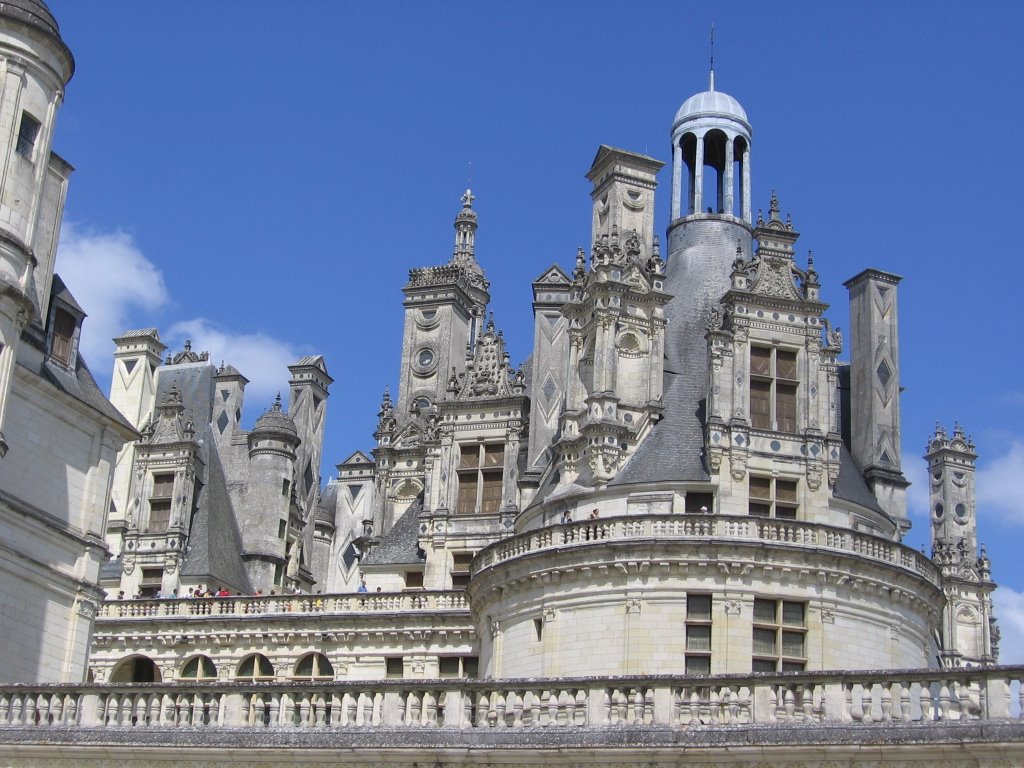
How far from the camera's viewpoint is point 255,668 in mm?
36750

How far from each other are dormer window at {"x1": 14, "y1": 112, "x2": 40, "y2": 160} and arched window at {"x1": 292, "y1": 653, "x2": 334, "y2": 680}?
575 inches

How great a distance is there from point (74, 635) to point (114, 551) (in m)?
13.1

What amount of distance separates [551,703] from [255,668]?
2050 cm

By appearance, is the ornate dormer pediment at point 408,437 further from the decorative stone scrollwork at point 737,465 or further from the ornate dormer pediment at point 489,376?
the decorative stone scrollwork at point 737,465

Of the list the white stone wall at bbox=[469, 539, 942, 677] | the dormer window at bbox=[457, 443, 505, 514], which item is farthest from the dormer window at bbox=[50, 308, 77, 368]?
the dormer window at bbox=[457, 443, 505, 514]

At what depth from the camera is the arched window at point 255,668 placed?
36.7 metres

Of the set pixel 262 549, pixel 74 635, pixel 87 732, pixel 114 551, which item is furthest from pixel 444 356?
pixel 87 732

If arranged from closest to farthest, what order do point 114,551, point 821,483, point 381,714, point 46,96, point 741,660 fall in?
point 381,714
point 46,96
point 741,660
point 821,483
point 114,551

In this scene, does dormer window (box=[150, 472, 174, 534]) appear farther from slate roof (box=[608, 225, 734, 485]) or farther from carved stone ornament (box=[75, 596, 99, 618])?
slate roof (box=[608, 225, 734, 485])

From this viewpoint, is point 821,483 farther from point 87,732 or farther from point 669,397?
point 87,732

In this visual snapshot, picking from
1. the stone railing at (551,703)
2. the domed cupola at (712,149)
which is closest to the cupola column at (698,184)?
the domed cupola at (712,149)

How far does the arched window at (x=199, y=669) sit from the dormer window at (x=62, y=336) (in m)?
10.4

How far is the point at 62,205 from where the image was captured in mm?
30297

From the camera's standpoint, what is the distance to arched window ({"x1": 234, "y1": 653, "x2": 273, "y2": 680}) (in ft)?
120
